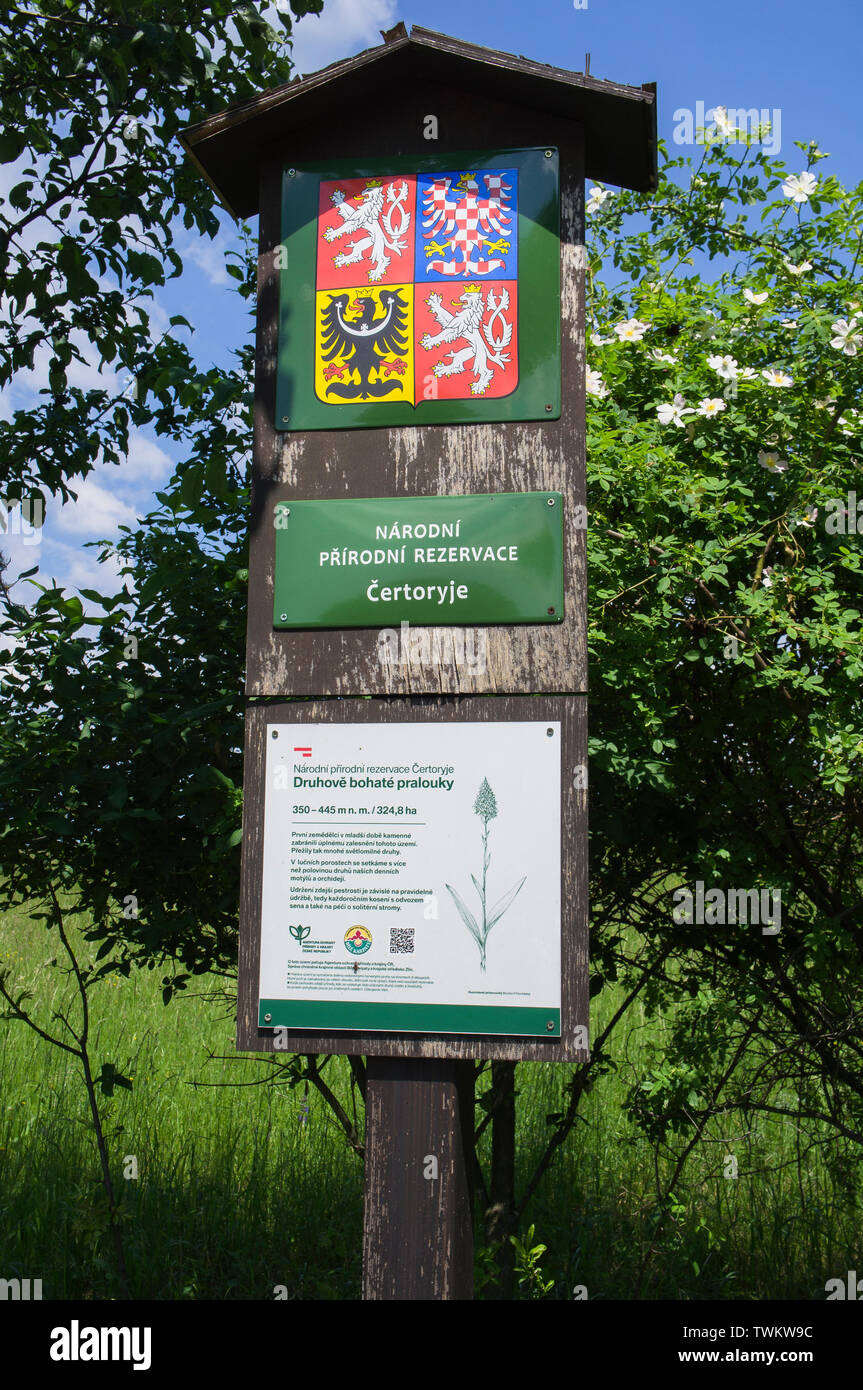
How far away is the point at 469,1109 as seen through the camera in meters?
2.65

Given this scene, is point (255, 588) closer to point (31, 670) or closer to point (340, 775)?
point (340, 775)

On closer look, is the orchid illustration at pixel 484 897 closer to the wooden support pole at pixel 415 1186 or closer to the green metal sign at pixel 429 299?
the wooden support pole at pixel 415 1186

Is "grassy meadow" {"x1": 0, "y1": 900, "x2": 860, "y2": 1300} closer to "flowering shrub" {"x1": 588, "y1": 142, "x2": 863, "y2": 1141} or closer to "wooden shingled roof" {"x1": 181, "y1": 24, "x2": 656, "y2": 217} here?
"flowering shrub" {"x1": 588, "y1": 142, "x2": 863, "y2": 1141}

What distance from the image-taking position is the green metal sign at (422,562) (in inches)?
92.4

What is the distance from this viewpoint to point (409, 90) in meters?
2.59

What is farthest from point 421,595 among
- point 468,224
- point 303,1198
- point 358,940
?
point 303,1198

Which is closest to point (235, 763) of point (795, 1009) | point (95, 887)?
point (95, 887)

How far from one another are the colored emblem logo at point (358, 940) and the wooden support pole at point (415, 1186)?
22 cm

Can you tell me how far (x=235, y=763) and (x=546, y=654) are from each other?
1357mm

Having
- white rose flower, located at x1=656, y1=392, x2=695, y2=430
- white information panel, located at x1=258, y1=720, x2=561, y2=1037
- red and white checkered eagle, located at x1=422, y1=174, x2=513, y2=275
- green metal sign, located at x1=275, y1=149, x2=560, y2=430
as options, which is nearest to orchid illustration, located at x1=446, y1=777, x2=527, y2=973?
white information panel, located at x1=258, y1=720, x2=561, y2=1037

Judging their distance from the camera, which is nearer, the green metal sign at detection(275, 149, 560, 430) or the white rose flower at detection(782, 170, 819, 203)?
the green metal sign at detection(275, 149, 560, 430)

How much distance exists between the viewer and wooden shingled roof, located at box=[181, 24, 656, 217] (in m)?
2.42

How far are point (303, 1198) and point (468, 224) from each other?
380cm

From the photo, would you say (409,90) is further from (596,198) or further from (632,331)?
(596,198)
